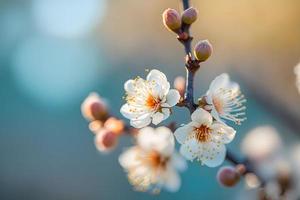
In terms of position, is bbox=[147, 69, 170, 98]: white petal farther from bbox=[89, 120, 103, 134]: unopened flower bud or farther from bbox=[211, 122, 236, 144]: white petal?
bbox=[89, 120, 103, 134]: unopened flower bud

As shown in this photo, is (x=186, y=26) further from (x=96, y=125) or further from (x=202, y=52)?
(x=96, y=125)

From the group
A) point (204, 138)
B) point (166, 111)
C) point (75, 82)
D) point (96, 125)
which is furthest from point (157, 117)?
point (75, 82)

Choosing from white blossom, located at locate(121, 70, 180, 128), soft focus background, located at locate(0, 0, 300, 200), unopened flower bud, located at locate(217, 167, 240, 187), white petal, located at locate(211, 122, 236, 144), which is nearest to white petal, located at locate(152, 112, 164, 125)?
white blossom, located at locate(121, 70, 180, 128)

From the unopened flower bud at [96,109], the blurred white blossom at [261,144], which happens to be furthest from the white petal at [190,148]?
the unopened flower bud at [96,109]

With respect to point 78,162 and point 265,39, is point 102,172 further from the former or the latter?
point 265,39

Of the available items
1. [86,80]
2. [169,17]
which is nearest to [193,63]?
[169,17]

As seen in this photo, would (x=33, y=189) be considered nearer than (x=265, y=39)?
No
